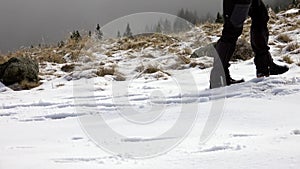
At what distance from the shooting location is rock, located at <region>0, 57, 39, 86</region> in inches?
281

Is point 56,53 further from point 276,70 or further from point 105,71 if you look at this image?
point 276,70

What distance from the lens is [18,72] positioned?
285 inches

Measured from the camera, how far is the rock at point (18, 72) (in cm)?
713

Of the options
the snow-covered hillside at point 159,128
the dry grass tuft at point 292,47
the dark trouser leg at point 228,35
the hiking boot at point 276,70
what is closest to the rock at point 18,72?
the snow-covered hillside at point 159,128

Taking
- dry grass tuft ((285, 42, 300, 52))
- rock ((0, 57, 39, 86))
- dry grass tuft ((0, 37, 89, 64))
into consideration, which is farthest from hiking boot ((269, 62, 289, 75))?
dry grass tuft ((0, 37, 89, 64))

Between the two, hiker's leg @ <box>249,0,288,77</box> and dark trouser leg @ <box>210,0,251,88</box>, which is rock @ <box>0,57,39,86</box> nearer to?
dark trouser leg @ <box>210,0,251,88</box>

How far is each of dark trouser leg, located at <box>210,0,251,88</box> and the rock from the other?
13.2ft

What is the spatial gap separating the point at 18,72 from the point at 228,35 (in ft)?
14.4

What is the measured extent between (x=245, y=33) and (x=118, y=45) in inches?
150

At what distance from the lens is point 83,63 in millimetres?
9195

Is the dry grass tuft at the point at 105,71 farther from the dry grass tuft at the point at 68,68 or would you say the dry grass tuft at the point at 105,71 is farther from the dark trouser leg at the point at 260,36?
the dark trouser leg at the point at 260,36

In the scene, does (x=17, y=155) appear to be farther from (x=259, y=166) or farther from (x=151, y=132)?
(x=259, y=166)

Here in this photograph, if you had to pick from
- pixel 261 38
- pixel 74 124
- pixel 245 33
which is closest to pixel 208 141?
pixel 74 124

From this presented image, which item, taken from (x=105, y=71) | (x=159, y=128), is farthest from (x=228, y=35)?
(x=105, y=71)
